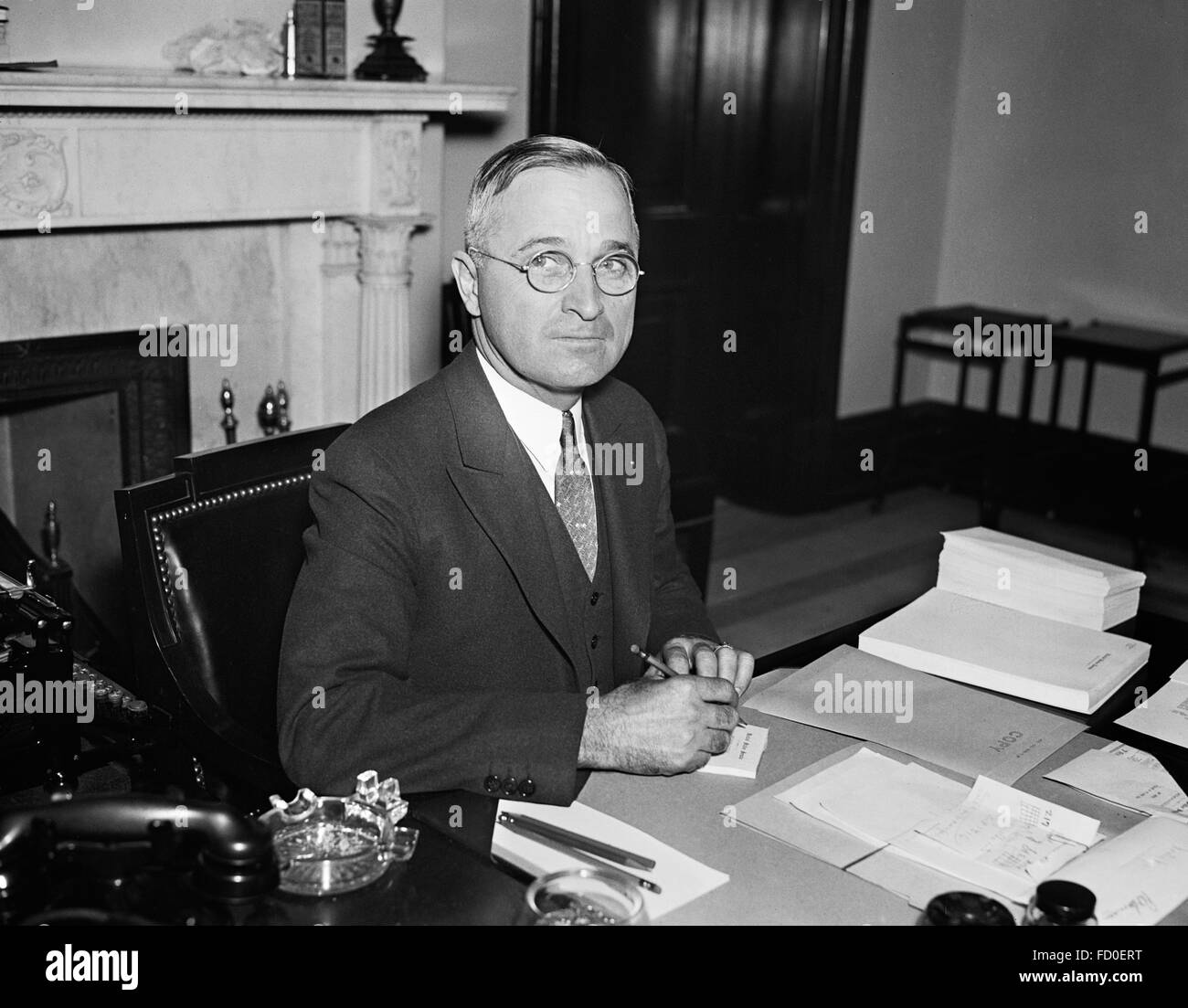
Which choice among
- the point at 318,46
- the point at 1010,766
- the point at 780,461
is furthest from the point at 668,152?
the point at 1010,766

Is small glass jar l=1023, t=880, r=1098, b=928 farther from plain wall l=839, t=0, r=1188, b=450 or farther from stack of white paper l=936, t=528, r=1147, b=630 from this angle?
plain wall l=839, t=0, r=1188, b=450

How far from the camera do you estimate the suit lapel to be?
1697 millimetres

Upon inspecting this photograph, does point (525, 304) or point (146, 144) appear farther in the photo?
point (146, 144)

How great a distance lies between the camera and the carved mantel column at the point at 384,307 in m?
3.98

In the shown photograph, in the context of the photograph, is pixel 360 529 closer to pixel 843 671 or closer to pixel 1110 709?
pixel 843 671

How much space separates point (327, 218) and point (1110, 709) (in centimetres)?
290

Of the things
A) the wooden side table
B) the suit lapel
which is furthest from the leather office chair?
the wooden side table

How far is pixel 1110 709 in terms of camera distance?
1.72 m

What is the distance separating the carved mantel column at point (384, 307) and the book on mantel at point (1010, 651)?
2392 mm

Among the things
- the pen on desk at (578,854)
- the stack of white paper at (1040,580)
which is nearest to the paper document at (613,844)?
the pen on desk at (578,854)

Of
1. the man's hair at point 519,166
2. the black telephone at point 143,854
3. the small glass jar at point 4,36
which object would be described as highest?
the small glass jar at point 4,36

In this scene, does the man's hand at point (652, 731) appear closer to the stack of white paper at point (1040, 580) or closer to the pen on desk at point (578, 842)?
the pen on desk at point (578, 842)

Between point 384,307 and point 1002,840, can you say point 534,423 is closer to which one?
point 1002,840

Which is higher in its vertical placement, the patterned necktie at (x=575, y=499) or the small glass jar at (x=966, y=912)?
the patterned necktie at (x=575, y=499)
